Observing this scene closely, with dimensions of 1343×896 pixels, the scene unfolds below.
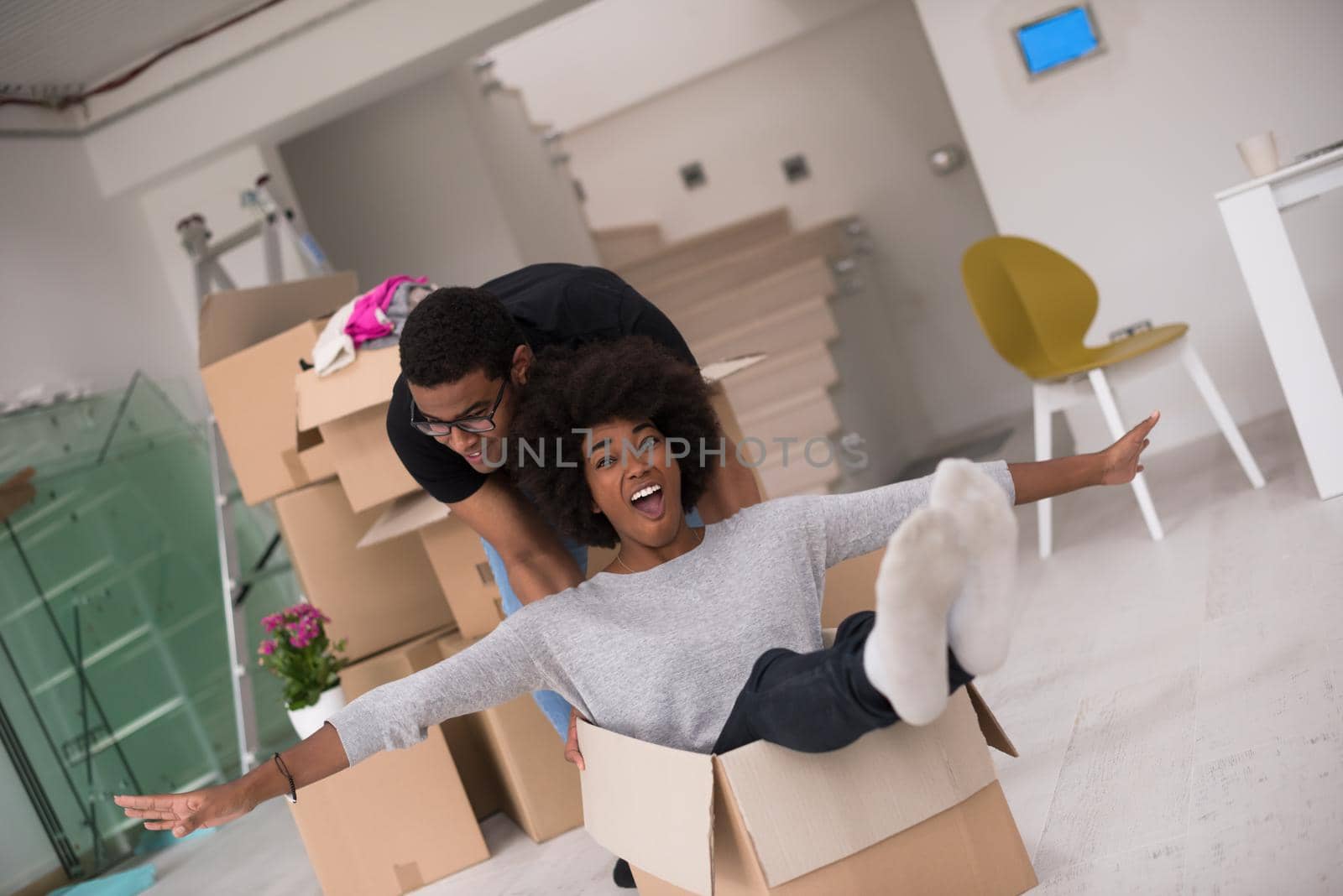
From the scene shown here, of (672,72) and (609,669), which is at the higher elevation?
(672,72)

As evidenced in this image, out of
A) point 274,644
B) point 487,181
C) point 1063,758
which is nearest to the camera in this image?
point 1063,758

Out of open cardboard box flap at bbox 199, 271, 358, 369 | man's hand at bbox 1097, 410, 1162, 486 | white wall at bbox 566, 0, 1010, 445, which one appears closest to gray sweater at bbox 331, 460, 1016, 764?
man's hand at bbox 1097, 410, 1162, 486

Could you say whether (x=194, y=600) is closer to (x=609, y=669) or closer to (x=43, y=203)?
(x=43, y=203)

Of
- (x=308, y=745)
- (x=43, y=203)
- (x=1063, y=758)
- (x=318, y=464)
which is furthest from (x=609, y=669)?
(x=43, y=203)

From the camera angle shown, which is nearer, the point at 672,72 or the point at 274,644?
the point at 274,644

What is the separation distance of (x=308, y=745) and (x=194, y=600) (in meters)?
2.93

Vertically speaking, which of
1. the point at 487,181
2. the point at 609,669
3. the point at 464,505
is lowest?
the point at 609,669

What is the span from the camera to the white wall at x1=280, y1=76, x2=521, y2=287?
4.87 meters

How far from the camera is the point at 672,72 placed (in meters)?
6.11

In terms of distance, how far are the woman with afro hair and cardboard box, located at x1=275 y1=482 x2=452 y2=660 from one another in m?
1.47

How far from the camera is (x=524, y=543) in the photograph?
1.87m

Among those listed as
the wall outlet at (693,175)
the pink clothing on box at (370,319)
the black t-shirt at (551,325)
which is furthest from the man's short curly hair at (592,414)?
the wall outlet at (693,175)

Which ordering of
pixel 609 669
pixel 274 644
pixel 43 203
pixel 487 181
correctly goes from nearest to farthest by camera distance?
pixel 609 669
pixel 274 644
pixel 43 203
pixel 487 181

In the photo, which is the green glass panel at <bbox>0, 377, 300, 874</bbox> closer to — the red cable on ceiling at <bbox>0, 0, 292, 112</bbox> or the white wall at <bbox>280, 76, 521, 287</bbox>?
the red cable on ceiling at <bbox>0, 0, 292, 112</bbox>
